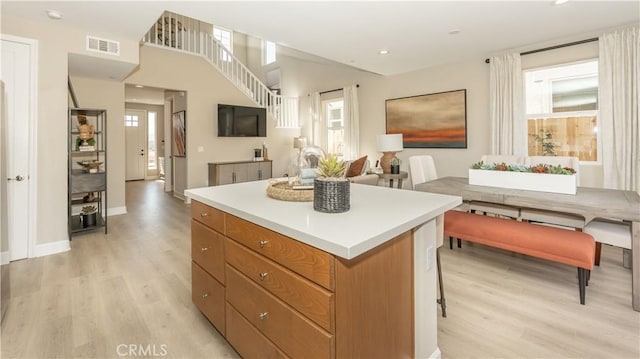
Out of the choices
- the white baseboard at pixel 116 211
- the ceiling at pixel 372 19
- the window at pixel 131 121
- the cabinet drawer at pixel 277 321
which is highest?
the window at pixel 131 121

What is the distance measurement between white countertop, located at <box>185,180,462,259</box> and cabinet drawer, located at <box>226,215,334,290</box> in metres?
0.04

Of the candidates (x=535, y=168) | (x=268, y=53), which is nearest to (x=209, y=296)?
(x=535, y=168)

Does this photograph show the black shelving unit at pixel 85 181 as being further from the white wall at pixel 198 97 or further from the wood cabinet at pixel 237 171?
the wood cabinet at pixel 237 171

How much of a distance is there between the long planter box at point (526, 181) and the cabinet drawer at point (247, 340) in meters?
2.77

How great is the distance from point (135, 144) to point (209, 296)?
9.77 meters

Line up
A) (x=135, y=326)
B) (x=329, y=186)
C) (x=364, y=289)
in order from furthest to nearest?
1. (x=135, y=326)
2. (x=329, y=186)
3. (x=364, y=289)

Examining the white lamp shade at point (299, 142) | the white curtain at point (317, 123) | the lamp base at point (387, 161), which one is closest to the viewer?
the lamp base at point (387, 161)

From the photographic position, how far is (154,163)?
10.6 m

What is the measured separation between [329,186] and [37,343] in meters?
2.08

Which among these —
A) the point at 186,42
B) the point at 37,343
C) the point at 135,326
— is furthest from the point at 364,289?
the point at 186,42

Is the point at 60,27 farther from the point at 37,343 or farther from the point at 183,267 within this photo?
the point at 37,343

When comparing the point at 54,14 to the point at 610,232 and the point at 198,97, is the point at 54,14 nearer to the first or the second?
the point at 198,97

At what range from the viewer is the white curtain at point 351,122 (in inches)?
266

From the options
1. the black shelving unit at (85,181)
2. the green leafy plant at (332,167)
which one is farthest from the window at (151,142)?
the green leafy plant at (332,167)
